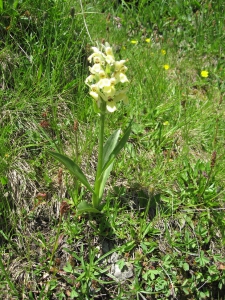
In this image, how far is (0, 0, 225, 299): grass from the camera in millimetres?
1795

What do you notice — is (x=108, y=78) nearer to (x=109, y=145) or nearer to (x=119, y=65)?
(x=119, y=65)

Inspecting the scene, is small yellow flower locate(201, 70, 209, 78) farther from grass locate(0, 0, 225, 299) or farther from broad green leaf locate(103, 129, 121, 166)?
broad green leaf locate(103, 129, 121, 166)

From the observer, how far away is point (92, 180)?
6.97 feet

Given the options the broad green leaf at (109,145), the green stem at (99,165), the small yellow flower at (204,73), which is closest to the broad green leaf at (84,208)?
the green stem at (99,165)

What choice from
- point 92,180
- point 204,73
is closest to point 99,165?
point 92,180

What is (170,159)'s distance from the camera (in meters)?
2.34

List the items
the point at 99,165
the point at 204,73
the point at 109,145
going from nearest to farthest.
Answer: the point at 99,165
the point at 109,145
the point at 204,73

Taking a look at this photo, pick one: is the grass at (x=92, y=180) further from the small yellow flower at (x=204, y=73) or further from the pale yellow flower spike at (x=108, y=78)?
the pale yellow flower spike at (x=108, y=78)

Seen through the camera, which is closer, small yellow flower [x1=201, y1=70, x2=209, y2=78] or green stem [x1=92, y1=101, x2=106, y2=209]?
green stem [x1=92, y1=101, x2=106, y2=209]

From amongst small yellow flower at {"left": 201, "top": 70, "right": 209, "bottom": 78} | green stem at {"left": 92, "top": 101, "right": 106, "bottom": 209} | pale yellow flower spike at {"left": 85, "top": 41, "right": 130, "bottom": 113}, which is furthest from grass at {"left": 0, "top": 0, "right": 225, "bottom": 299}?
pale yellow flower spike at {"left": 85, "top": 41, "right": 130, "bottom": 113}

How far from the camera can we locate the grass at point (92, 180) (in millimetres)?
1795

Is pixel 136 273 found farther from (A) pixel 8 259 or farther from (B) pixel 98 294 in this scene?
(A) pixel 8 259

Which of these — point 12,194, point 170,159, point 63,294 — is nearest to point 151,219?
point 170,159

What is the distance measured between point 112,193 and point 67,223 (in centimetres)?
34
